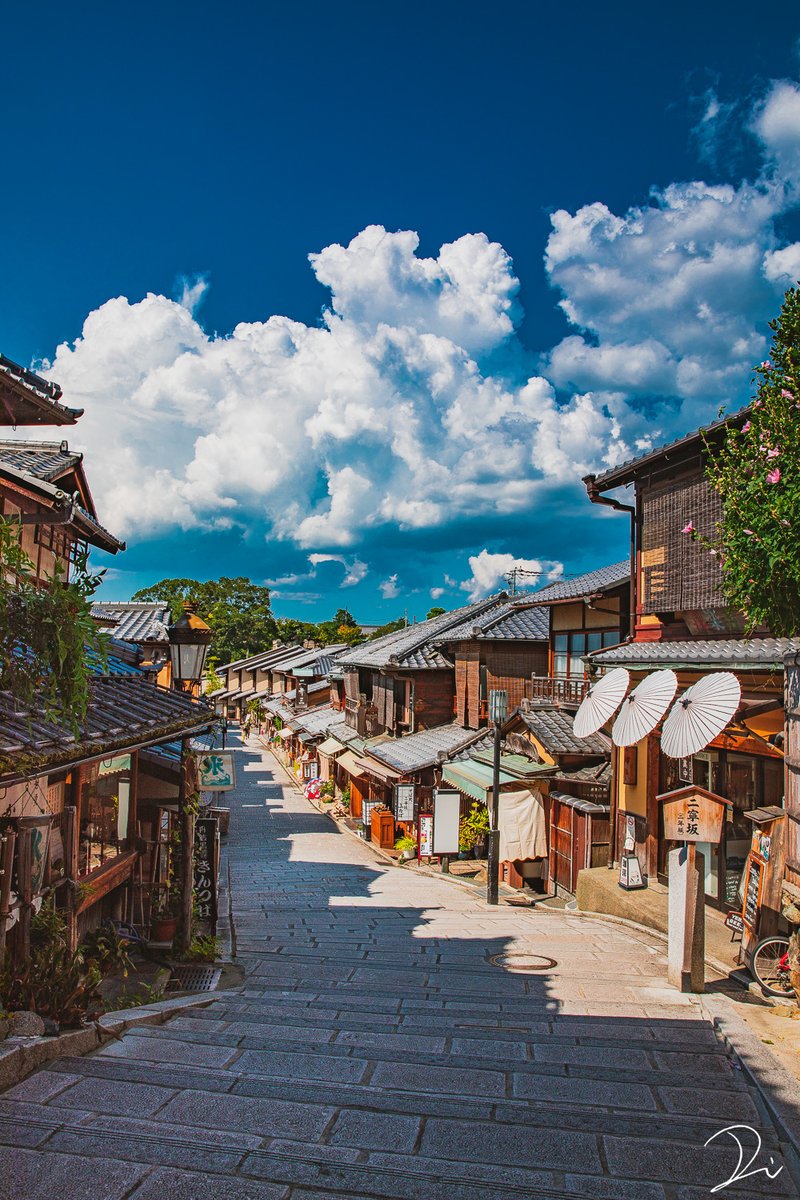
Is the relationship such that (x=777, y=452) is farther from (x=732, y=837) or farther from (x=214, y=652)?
(x=214, y=652)

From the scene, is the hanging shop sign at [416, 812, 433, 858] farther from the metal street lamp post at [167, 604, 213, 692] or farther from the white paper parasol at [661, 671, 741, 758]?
the metal street lamp post at [167, 604, 213, 692]

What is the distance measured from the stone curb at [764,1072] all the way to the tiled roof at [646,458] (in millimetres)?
9306

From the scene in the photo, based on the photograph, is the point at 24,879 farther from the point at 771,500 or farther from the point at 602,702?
the point at 602,702

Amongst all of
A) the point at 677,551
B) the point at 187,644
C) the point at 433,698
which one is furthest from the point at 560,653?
the point at 187,644

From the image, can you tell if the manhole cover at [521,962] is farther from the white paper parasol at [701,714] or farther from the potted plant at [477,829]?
the potted plant at [477,829]

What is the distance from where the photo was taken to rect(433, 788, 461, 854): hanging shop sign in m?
23.0

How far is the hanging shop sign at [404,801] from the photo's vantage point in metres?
26.3

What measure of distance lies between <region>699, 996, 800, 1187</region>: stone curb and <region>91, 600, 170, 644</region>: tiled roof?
21600mm

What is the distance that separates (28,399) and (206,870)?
873cm

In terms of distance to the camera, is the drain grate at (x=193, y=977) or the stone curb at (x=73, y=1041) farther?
the drain grate at (x=193, y=977)

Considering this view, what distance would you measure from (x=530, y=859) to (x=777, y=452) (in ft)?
48.7

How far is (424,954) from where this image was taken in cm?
1251

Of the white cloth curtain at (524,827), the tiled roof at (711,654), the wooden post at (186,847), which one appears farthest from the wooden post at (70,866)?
the white cloth curtain at (524,827)

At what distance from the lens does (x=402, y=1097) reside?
570 cm
